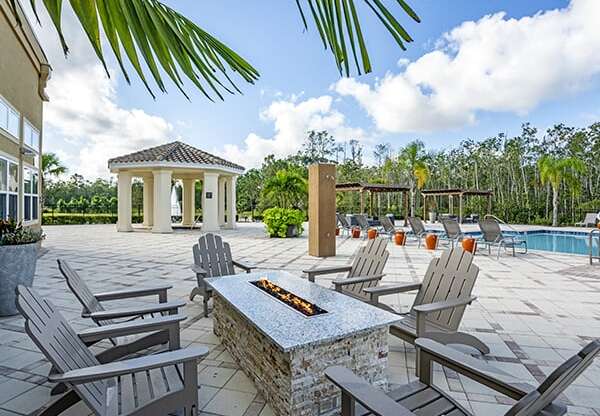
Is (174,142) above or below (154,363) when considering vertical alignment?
above

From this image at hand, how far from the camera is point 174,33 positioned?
762mm

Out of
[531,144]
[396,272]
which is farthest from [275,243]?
[531,144]

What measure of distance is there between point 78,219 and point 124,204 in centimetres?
806

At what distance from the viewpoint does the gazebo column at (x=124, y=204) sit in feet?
55.3

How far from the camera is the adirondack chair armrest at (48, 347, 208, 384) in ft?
5.37

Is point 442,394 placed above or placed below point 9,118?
below

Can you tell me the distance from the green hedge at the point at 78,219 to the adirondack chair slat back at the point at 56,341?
2251cm

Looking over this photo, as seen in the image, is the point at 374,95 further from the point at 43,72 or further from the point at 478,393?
the point at 478,393

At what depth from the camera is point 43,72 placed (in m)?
9.76

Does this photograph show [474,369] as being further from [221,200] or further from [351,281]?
[221,200]

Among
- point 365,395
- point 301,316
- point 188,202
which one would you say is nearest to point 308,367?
point 301,316

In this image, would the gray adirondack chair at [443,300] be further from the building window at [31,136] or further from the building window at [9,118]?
the building window at [31,136]

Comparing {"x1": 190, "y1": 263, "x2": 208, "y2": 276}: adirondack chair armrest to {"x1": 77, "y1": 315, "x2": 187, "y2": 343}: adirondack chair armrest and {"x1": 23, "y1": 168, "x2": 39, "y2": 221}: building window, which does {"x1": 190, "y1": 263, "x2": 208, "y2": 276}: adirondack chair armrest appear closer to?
{"x1": 77, "y1": 315, "x2": 187, "y2": 343}: adirondack chair armrest

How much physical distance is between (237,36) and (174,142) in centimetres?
2024
